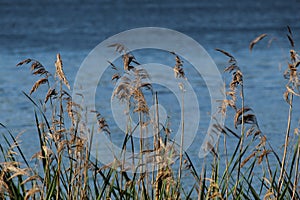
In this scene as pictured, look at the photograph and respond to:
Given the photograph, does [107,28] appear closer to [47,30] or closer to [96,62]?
[47,30]

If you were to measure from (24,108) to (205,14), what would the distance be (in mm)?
20512

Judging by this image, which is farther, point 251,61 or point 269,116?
point 251,61

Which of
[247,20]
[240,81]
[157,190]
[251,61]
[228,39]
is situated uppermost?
[247,20]

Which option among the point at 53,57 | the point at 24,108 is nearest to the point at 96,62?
the point at 53,57

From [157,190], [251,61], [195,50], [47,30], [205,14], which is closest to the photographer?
[157,190]

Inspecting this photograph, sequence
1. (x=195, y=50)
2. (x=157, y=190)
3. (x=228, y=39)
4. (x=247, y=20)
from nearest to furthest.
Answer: (x=157, y=190)
(x=195, y=50)
(x=228, y=39)
(x=247, y=20)

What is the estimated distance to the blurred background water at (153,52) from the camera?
349 inches

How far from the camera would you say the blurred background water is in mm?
8867

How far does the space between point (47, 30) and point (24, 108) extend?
1295 centimetres

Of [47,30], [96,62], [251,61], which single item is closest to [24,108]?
[96,62]

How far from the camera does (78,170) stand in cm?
310

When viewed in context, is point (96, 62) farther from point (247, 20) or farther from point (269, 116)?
point (247, 20)

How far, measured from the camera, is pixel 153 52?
14.8 metres

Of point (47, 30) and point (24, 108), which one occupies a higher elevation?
point (47, 30)
